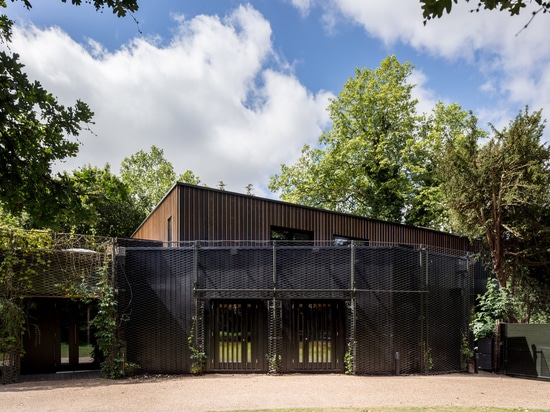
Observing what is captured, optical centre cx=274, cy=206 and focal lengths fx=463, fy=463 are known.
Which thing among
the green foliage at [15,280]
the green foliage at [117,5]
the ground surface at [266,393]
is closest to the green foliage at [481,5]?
the green foliage at [117,5]

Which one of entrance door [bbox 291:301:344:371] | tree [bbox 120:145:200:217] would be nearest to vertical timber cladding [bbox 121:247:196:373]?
entrance door [bbox 291:301:344:371]

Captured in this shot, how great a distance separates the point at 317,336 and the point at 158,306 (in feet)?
14.3

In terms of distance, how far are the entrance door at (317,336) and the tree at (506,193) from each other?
6.35m

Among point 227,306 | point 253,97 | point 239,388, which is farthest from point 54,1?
point 253,97

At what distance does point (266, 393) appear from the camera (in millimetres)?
9750

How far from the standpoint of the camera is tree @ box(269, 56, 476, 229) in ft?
83.6

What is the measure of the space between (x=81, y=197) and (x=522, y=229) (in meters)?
14.5

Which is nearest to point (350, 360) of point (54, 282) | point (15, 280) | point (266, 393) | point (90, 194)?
point (266, 393)

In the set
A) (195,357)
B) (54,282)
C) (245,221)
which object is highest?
(245,221)

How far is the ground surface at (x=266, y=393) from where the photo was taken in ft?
28.6

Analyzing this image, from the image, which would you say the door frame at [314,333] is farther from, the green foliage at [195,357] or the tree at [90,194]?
the tree at [90,194]

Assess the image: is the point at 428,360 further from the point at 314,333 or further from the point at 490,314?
the point at 490,314

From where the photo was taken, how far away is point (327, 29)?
12.5m

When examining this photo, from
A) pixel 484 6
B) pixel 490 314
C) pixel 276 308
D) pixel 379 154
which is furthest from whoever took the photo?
pixel 379 154
